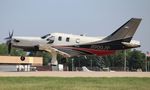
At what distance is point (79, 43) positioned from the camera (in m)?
54.7

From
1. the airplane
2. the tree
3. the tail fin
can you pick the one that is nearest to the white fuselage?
the airplane

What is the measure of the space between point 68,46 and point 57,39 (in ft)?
A: 5.93

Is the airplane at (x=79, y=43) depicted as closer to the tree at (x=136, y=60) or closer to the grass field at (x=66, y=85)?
the grass field at (x=66, y=85)

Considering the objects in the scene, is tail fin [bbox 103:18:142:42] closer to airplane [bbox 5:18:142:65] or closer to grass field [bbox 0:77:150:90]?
airplane [bbox 5:18:142:65]

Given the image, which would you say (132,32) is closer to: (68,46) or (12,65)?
(68,46)

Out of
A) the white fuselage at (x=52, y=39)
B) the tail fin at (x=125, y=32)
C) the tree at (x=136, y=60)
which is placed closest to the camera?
the white fuselage at (x=52, y=39)

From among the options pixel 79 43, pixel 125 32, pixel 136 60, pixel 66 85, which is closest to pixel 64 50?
pixel 79 43

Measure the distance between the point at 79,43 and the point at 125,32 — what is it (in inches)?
235

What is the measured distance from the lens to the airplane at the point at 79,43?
174ft

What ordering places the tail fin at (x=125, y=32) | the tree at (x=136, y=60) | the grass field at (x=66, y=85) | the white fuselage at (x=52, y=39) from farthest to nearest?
the tree at (x=136, y=60)
the tail fin at (x=125, y=32)
the white fuselage at (x=52, y=39)
the grass field at (x=66, y=85)

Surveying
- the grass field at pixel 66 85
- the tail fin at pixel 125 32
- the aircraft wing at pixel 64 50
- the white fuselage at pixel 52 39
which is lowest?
the grass field at pixel 66 85

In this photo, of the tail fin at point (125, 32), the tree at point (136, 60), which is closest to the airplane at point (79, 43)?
the tail fin at point (125, 32)

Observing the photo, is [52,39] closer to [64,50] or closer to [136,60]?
[64,50]

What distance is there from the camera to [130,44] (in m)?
54.8
